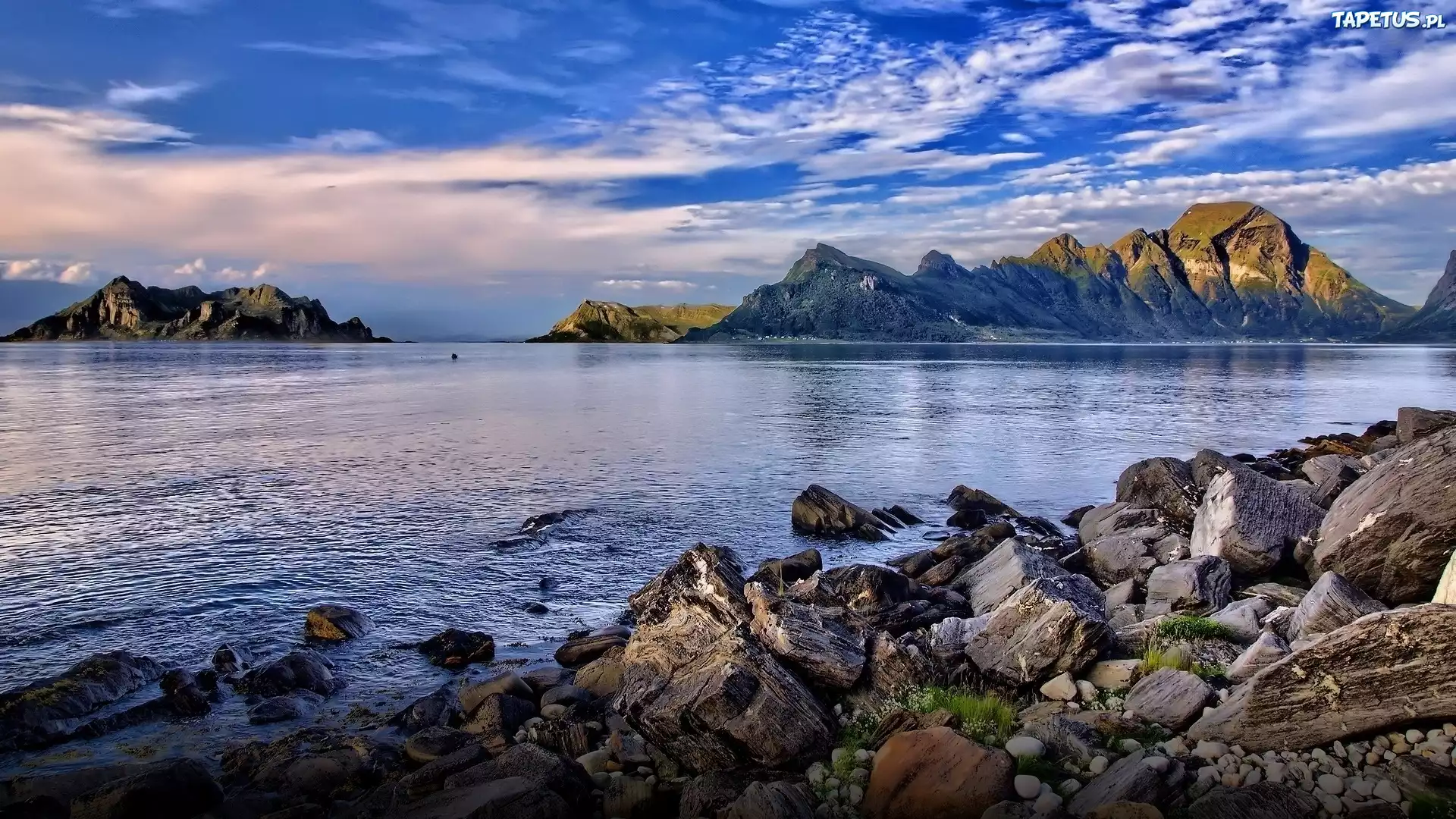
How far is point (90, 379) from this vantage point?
429ft

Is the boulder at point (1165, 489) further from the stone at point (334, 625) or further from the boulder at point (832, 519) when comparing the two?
the stone at point (334, 625)

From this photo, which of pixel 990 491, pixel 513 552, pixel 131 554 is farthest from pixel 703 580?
pixel 990 491

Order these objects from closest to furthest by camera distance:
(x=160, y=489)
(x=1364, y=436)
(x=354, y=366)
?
(x=160, y=489) < (x=1364, y=436) < (x=354, y=366)

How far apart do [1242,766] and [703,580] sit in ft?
32.9

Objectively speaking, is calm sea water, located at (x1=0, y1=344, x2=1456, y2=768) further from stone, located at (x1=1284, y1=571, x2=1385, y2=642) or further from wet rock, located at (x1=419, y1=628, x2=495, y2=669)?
stone, located at (x1=1284, y1=571, x2=1385, y2=642)

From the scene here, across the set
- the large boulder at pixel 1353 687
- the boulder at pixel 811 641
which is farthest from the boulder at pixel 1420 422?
the boulder at pixel 811 641

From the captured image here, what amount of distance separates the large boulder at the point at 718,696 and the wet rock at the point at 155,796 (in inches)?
264

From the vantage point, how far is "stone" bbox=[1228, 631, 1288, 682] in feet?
46.1

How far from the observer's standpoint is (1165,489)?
3225 cm

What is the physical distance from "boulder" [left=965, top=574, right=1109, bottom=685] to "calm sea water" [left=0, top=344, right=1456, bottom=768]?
463 inches

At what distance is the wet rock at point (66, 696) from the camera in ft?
54.7

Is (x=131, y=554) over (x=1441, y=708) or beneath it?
beneath

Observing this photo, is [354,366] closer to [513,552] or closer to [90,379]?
[90,379]

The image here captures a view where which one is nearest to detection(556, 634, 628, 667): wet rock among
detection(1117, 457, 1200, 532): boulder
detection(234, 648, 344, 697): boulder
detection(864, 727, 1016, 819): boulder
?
detection(234, 648, 344, 697): boulder
